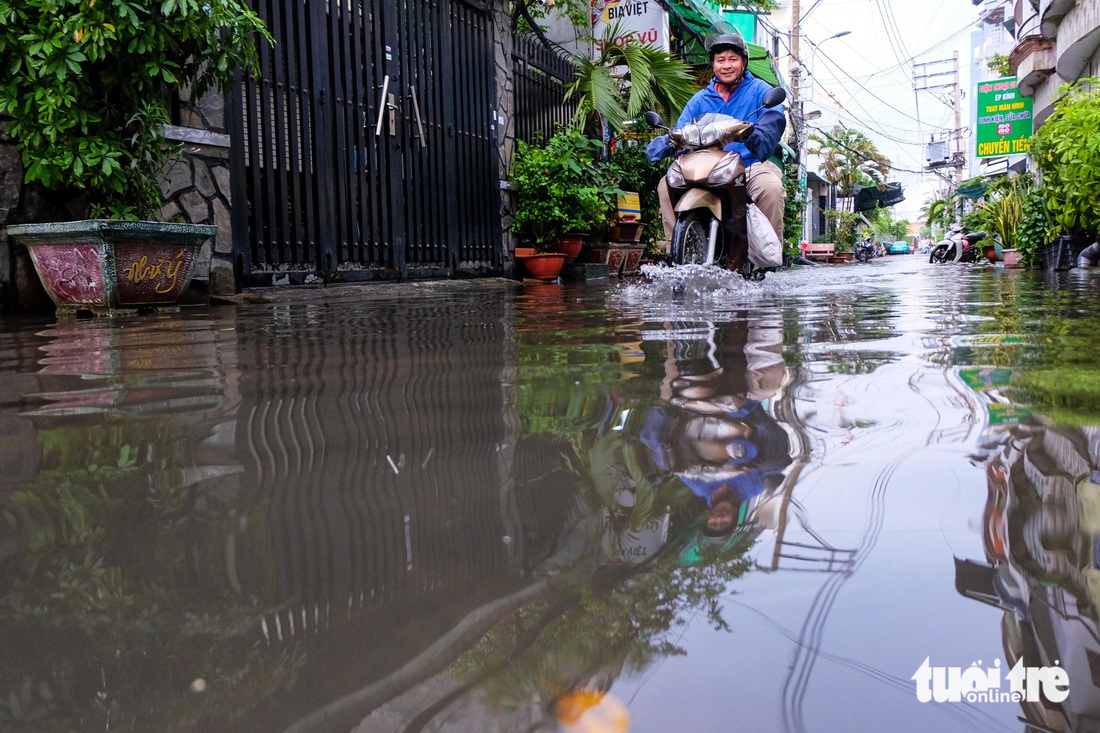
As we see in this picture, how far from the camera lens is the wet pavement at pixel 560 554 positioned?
594 mm

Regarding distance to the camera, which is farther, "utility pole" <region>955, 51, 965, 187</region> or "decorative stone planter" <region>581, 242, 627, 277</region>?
"utility pole" <region>955, 51, 965, 187</region>

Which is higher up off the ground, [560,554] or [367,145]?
[367,145]

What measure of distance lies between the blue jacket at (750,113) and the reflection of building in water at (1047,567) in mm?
4915

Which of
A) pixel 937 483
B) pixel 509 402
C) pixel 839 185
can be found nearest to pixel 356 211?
pixel 509 402

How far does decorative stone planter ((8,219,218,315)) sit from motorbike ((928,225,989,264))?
16000 millimetres

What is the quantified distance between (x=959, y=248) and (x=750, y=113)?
1581 centimetres

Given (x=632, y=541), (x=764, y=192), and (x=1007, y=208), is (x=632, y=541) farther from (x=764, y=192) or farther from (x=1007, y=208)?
(x=1007, y=208)

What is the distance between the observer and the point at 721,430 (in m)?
1.39

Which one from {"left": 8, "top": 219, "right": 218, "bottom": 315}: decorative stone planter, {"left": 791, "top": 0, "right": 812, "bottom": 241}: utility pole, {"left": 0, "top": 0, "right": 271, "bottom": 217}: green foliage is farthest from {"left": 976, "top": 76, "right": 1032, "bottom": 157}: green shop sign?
{"left": 8, "top": 219, "right": 218, "bottom": 315}: decorative stone planter

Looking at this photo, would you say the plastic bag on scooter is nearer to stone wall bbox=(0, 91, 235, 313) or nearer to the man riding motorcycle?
the man riding motorcycle

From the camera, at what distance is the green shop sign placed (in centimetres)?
2278

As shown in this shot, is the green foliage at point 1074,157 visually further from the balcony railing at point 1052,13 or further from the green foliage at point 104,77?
the green foliage at point 104,77

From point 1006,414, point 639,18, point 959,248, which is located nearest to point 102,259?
point 1006,414

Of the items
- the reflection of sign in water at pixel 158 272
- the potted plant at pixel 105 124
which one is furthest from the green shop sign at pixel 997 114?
the reflection of sign in water at pixel 158 272
